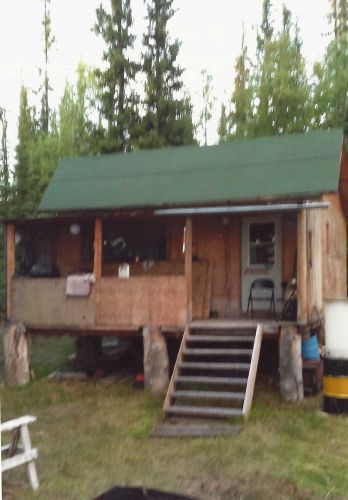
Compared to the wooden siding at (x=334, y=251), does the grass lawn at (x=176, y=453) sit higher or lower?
lower

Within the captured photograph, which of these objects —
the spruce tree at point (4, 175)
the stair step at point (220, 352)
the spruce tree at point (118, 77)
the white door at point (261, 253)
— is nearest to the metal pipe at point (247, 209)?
the white door at point (261, 253)

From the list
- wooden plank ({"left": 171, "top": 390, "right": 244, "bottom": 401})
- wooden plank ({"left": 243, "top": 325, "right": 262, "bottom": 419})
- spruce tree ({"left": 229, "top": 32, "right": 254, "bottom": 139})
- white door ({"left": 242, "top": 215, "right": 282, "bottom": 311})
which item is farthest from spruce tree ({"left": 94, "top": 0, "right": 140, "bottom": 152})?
wooden plank ({"left": 171, "top": 390, "right": 244, "bottom": 401})

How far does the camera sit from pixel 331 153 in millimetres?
11797

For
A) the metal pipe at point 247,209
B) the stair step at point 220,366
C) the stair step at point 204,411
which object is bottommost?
the stair step at point 204,411

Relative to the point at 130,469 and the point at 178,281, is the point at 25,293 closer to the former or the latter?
the point at 178,281

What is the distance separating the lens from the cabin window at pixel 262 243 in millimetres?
12344

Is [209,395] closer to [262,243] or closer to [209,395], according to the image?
[209,395]

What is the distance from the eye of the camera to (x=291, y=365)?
32.8 feet

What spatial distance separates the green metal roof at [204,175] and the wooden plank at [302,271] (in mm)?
761

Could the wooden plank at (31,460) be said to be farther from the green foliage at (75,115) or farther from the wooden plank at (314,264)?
the green foliage at (75,115)

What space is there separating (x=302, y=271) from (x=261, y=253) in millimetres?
2353

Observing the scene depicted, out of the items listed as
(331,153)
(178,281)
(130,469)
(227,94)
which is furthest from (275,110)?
(130,469)

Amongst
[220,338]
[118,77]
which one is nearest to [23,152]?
[118,77]

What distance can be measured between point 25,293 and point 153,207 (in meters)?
3.13
